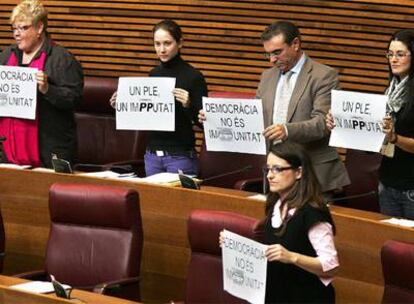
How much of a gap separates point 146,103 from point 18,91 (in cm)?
73

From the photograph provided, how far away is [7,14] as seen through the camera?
29.8ft

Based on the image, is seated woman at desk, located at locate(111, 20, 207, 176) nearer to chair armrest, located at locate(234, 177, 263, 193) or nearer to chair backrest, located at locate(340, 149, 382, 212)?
chair armrest, located at locate(234, 177, 263, 193)

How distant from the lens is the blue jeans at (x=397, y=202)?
212 inches

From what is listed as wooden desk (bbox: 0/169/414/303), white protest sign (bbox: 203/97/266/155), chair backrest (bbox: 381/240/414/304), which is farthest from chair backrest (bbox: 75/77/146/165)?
chair backrest (bbox: 381/240/414/304)

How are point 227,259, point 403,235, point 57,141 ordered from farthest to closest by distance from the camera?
point 57,141
point 403,235
point 227,259

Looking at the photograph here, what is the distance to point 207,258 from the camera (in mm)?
5188

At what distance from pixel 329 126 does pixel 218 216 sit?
2.53 feet

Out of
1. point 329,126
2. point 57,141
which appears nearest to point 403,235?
point 329,126

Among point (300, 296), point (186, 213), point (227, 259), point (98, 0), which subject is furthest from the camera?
point (98, 0)

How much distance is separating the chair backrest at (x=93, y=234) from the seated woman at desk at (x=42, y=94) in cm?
95

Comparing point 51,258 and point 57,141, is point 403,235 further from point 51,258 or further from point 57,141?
point 57,141

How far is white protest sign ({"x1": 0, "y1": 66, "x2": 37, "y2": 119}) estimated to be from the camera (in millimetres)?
6539

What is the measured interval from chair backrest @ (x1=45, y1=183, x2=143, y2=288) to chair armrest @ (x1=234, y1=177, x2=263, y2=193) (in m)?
1.23

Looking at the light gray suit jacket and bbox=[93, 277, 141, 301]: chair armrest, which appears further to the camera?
the light gray suit jacket
